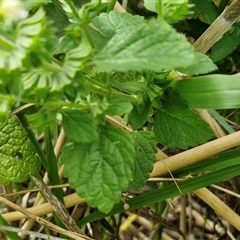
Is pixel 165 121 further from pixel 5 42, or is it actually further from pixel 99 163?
pixel 5 42

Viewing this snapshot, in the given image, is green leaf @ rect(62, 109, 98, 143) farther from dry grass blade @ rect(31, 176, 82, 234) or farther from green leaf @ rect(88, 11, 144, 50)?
dry grass blade @ rect(31, 176, 82, 234)

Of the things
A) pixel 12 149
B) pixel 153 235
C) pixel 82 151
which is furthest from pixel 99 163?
pixel 153 235

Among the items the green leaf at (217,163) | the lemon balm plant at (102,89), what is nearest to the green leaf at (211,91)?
the lemon balm plant at (102,89)

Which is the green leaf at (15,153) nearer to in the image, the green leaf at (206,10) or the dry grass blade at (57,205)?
the dry grass blade at (57,205)

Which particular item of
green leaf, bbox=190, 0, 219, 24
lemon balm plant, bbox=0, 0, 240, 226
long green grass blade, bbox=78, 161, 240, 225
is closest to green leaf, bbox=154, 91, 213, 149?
lemon balm plant, bbox=0, 0, 240, 226

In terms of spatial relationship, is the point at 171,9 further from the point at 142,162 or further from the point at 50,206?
the point at 50,206
